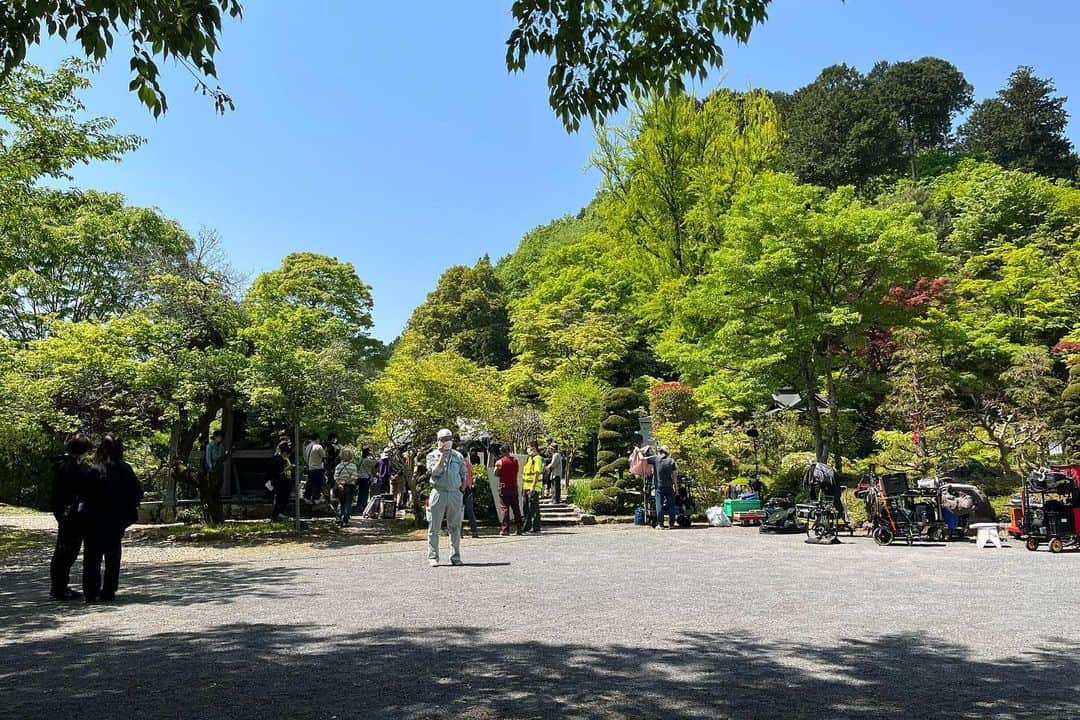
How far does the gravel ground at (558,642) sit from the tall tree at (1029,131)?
125 feet

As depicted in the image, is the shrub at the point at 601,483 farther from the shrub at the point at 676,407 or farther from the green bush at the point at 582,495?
the shrub at the point at 676,407

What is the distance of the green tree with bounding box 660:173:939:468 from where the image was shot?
15.7m

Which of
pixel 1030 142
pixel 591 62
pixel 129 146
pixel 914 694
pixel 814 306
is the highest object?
pixel 1030 142

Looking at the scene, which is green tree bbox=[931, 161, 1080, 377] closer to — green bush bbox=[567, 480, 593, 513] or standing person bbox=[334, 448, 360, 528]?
green bush bbox=[567, 480, 593, 513]

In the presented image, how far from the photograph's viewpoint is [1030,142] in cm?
3950

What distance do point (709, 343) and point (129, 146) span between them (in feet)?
41.7

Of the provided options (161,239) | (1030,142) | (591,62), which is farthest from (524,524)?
(1030,142)

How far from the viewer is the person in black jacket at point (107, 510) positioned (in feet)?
22.2

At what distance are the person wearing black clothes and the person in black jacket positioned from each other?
0.28ft

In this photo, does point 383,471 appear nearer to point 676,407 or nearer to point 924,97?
point 676,407

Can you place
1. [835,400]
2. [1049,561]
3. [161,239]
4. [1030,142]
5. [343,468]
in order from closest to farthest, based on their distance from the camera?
1. [1049,561]
2. [343,468]
3. [835,400]
4. [161,239]
5. [1030,142]

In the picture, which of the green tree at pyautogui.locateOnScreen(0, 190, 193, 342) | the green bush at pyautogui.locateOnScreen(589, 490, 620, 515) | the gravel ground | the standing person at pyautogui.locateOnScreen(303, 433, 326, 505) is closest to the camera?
the gravel ground

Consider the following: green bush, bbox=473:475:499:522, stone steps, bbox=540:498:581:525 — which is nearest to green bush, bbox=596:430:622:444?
stone steps, bbox=540:498:581:525

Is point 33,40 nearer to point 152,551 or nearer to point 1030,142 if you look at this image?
point 152,551
